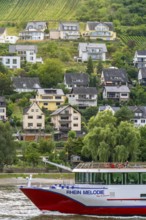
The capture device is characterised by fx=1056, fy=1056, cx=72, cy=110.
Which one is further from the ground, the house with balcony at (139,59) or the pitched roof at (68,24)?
the pitched roof at (68,24)

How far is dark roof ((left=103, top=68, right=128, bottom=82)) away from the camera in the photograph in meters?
132

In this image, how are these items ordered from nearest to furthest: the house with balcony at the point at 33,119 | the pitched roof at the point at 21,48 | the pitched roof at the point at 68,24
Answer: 1. the house with balcony at the point at 33,119
2. the pitched roof at the point at 21,48
3. the pitched roof at the point at 68,24

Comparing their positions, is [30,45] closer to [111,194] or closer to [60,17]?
[60,17]

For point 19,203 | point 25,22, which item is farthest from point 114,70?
point 19,203

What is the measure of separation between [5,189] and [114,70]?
58.1 meters

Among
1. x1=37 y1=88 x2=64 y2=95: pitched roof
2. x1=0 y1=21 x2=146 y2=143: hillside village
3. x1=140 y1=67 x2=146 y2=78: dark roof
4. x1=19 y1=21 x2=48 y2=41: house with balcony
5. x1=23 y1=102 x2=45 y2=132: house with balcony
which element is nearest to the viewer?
x1=23 y1=102 x2=45 y2=132: house with balcony

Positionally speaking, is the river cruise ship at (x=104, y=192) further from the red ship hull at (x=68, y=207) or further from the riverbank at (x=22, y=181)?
the riverbank at (x=22, y=181)

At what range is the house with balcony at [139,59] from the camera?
14312 cm

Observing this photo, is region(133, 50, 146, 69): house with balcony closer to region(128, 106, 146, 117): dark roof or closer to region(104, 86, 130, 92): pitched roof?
region(104, 86, 130, 92): pitched roof

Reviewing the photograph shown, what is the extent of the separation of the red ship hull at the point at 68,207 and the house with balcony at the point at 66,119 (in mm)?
52705

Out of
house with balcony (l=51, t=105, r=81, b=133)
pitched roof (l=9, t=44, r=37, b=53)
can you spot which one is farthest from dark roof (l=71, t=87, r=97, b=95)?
pitched roof (l=9, t=44, r=37, b=53)

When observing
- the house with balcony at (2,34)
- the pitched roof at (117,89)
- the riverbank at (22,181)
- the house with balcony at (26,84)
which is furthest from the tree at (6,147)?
the house with balcony at (2,34)

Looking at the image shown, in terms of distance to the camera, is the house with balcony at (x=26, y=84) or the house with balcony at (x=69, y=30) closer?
the house with balcony at (x=26, y=84)

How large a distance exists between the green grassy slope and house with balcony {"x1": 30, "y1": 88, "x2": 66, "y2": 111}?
46150mm
